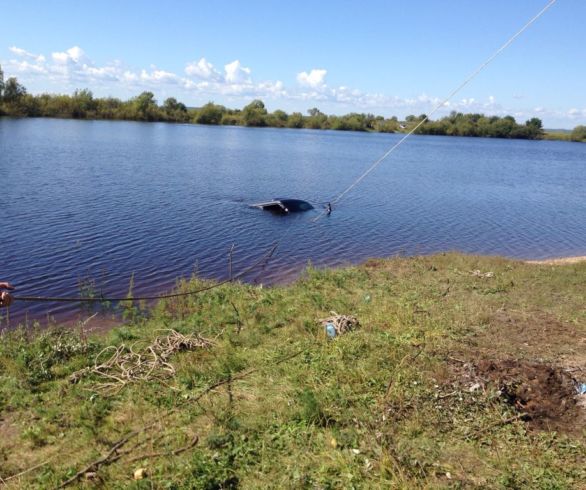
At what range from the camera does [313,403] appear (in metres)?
6.29

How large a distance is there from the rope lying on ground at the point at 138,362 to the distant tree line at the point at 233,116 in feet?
230

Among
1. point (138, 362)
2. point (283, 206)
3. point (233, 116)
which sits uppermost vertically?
point (233, 116)

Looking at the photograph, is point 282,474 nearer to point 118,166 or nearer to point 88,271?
point 88,271

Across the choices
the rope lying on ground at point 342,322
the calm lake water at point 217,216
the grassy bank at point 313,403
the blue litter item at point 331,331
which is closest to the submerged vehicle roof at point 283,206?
the calm lake water at point 217,216

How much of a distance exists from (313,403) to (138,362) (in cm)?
343

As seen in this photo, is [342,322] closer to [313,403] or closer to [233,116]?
[313,403]

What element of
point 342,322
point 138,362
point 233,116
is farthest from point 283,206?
point 233,116

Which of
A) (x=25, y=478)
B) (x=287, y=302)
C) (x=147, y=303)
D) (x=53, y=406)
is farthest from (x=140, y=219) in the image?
(x=25, y=478)

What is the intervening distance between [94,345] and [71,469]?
12.7 ft

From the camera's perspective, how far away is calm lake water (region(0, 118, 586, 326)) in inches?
667

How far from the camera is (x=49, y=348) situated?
864cm

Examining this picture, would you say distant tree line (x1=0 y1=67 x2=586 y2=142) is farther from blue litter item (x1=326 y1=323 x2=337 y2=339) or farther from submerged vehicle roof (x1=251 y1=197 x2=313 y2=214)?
blue litter item (x1=326 y1=323 x2=337 y2=339)

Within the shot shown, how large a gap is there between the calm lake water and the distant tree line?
123 feet

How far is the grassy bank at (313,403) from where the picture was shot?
534 cm
